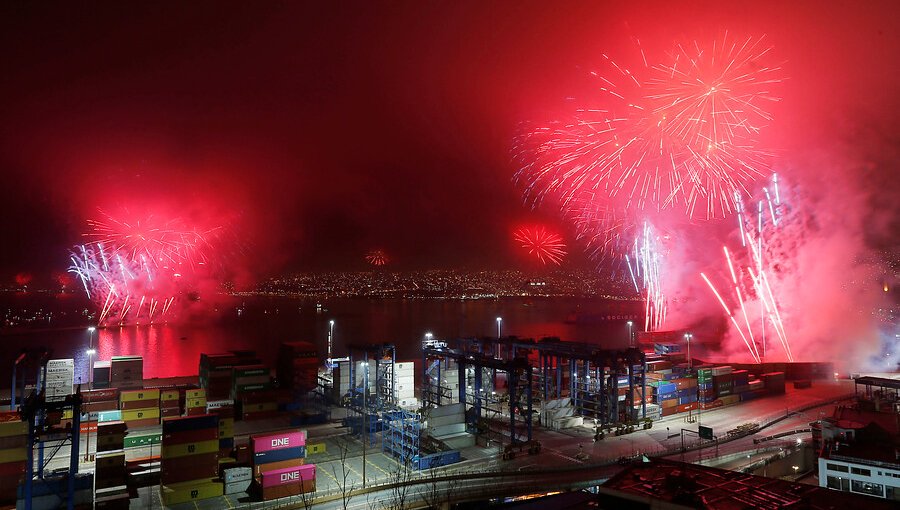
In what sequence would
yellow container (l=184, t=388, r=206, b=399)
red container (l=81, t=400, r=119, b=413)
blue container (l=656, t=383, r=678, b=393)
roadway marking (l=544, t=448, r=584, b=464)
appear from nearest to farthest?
roadway marking (l=544, t=448, r=584, b=464) → yellow container (l=184, t=388, r=206, b=399) → red container (l=81, t=400, r=119, b=413) → blue container (l=656, t=383, r=678, b=393)

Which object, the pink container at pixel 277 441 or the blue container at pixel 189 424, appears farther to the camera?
the pink container at pixel 277 441

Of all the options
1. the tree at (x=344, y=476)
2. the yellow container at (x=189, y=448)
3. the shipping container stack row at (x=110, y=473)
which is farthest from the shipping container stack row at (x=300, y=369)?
the yellow container at (x=189, y=448)

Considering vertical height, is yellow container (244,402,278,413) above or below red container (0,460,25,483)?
below

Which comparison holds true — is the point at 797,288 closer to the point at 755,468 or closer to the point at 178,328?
the point at 755,468

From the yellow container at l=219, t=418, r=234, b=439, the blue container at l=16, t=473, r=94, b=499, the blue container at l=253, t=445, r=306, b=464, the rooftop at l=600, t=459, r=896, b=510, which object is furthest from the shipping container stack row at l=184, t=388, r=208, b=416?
the rooftop at l=600, t=459, r=896, b=510

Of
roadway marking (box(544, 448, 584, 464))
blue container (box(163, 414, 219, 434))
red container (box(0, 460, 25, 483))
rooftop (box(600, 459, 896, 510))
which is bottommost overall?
roadway marking (box(544, 448, 584, 464))

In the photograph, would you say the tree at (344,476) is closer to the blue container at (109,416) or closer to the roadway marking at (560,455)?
the roadway marking at (560,455)

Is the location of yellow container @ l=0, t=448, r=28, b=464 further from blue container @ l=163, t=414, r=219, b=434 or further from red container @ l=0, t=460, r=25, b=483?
blue container @ l=163, t=414, r=219, b=434
